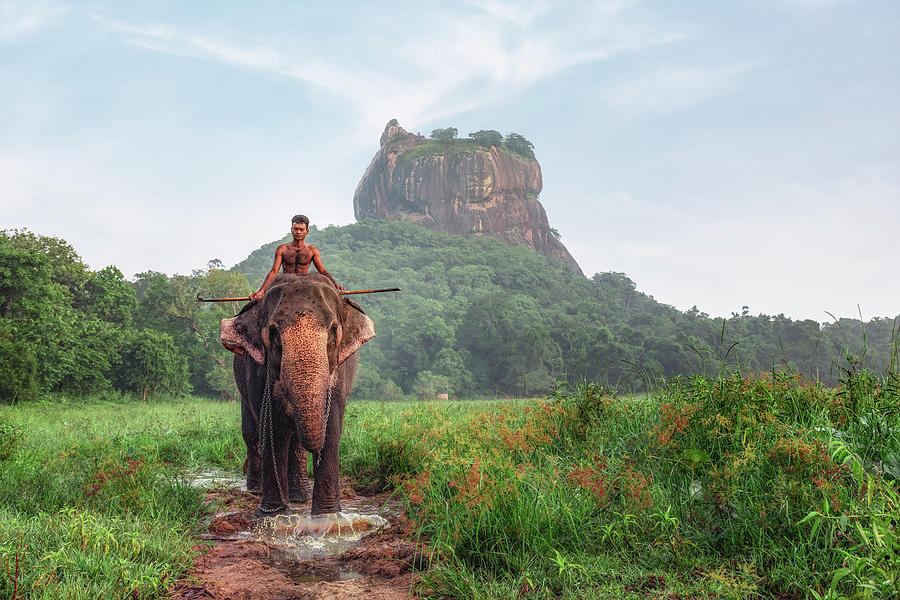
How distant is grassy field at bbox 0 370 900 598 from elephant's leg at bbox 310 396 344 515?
0.75 metres

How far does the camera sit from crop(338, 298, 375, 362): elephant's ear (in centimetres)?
639

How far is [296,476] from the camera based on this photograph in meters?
7.38

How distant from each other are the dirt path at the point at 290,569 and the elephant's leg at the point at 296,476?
87 centimetres

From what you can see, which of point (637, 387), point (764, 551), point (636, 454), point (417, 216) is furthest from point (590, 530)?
point (417, 216)

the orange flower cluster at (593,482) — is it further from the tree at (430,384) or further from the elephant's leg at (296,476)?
the tree at (430,384)

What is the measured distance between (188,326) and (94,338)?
1235 cm

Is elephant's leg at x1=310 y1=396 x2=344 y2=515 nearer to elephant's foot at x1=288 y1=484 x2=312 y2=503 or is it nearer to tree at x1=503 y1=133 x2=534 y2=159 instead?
elephant's foot at x1=288 y1=484 x2=312 y2=503

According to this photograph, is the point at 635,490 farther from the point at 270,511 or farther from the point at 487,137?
the point at 487,137

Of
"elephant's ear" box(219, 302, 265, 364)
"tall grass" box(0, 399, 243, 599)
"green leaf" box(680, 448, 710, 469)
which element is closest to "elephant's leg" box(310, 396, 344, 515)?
"elephant's ear" box(219, 302, 265, 364)

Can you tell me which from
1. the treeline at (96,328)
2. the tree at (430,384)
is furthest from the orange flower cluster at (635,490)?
the tree at (430,384)

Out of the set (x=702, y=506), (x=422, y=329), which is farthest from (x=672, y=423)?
(x=422, y=329)

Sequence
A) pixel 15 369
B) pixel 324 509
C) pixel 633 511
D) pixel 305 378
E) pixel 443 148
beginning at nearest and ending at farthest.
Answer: pixel 633 511, pixel 305 378, pixel 324 509, pixel 15 369, pixel 443 148

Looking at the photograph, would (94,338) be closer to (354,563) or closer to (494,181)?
(354,563)

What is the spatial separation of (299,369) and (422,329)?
55.6 meters
